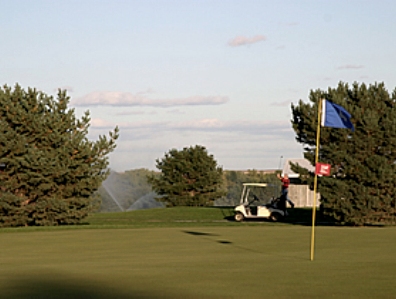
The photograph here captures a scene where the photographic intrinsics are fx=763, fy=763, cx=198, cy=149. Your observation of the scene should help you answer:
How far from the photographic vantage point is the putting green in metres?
13.2

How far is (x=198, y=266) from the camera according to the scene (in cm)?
1789

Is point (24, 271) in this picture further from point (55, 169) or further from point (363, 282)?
point (55, 169)

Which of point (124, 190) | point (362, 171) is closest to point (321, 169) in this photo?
point (362, 171)

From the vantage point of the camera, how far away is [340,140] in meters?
40.3

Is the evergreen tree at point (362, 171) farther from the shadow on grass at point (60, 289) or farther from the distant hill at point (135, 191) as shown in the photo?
the distant hill at point (135, 191)

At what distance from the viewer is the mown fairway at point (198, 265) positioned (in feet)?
43.4

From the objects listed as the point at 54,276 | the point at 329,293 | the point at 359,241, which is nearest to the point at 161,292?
the point at 329,293

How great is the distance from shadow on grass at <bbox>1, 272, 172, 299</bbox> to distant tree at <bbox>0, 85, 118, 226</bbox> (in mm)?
24265

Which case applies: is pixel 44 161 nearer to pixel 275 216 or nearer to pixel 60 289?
pixel 275 216

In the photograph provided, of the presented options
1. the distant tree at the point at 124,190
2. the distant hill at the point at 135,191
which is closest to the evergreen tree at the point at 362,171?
the distant hill at the point at 135,191

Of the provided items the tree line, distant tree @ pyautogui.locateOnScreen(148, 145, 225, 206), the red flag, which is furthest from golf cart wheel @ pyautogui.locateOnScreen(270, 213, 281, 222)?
distant tree @ pyautogui.locateOnScreen(148, 145, 225, 206)

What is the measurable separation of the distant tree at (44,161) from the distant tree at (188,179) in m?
30.6

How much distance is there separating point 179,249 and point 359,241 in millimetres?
7177

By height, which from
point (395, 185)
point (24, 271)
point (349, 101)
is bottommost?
point (24, 271)
